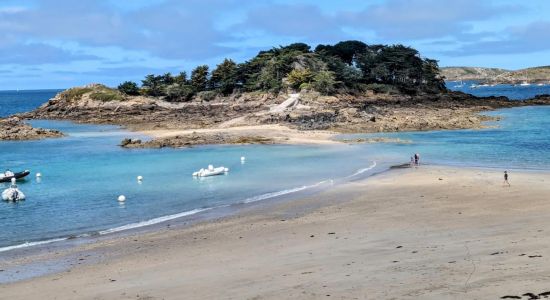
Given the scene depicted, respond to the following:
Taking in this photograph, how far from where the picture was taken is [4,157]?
4750cm

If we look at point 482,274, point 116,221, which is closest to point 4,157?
point 116,221

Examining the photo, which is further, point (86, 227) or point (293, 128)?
point (293, 128)

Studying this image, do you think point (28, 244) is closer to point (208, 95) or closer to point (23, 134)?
point (23, 134)

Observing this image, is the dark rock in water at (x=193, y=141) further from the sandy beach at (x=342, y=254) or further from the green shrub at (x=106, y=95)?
the green shrub at (x=106, y=95)

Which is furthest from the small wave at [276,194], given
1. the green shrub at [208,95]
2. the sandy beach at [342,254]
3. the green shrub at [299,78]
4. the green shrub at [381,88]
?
the green shrub at [208,95]

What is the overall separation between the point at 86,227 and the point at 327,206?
30.6 feet

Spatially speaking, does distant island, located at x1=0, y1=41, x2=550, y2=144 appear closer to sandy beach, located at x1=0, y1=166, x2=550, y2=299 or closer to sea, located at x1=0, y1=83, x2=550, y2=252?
sea, located at x1=0, y1=83, x2=550, y2=252

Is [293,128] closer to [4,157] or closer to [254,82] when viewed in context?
[4,157]

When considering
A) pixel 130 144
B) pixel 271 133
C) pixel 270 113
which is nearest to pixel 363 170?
pixel 271 133

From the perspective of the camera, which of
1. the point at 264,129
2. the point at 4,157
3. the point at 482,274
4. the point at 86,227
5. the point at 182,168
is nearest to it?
the point at 482,274

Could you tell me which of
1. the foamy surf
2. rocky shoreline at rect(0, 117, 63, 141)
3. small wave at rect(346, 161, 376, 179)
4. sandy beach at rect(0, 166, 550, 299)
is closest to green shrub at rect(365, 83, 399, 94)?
rocky shoreline at rect(0, 117, 63, 141)

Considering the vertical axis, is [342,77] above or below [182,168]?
above

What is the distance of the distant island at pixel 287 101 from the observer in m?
57.3

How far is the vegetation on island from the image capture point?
89875 mm
